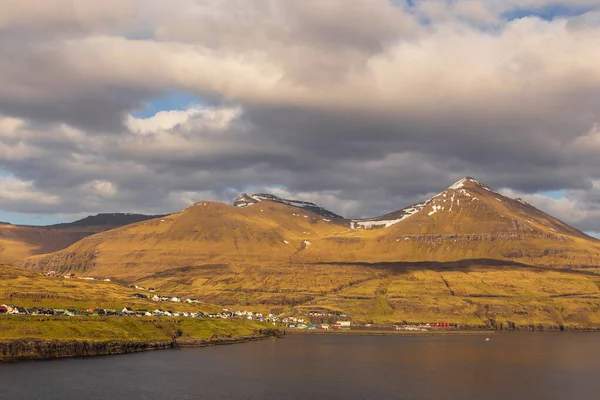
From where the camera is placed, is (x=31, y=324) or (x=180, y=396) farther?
(x=31, y=324)

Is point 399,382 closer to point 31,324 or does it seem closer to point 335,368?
point 335,368

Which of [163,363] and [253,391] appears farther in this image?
[163,363]

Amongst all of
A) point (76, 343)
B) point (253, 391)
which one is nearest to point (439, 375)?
point (253, 391)

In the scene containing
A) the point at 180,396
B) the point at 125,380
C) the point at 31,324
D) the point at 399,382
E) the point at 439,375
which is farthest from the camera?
the point at 31,324

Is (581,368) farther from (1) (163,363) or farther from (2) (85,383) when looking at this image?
(2) (85,383)

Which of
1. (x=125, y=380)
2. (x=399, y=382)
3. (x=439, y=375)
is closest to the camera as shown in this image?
(x=125, y=380)

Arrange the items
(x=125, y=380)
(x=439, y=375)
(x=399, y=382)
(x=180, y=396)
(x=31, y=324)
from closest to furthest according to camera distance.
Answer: (x=180, y=396) < (x=125, y=380) < (x=399, y=382) < (x=439, y=375) < (x=31, y=324)

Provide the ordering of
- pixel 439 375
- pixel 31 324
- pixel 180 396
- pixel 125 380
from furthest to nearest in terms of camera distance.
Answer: pixel 31 324 < pixel 439 375 < pixel 125 380 < pixel 180 396

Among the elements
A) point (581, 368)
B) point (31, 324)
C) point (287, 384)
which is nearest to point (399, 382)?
point (287, 384)
